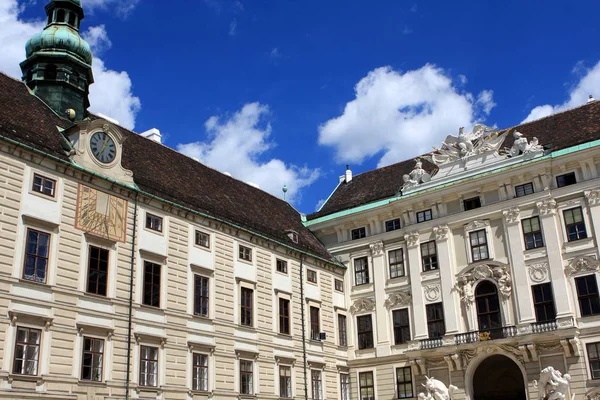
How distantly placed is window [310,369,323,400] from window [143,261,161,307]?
11457 millimetres

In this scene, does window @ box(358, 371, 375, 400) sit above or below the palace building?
below

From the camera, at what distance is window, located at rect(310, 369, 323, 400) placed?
37.0 m

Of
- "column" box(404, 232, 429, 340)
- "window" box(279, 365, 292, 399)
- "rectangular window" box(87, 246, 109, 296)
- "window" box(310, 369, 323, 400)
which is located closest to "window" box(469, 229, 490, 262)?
"column" box(404, 232, 429, 340)

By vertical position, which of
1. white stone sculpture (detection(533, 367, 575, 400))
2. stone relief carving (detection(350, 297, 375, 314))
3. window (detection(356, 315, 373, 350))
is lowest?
white stone sculpture (detection(533, 367, 575, 400))

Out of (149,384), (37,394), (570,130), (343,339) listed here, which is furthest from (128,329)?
(570,130)

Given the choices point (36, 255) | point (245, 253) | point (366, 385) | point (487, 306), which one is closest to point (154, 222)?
point (245, 253)

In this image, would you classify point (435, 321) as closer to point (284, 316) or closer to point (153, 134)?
point (284, 316)

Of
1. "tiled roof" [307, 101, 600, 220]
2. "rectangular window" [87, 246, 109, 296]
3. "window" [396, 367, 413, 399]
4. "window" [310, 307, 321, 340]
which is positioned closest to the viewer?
"rectangular window" [87, 246, 109, 296]

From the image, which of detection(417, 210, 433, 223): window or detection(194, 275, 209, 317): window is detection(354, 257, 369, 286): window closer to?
detection(417, 210, 433, 223): window

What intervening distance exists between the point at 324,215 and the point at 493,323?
1293 cm

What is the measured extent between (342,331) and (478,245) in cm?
945

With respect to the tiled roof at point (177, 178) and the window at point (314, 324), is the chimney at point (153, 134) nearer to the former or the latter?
the tiled roof at point (177, 178)

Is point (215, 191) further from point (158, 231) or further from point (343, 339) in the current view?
point (343, 339)

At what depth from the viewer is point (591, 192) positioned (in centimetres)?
3441
